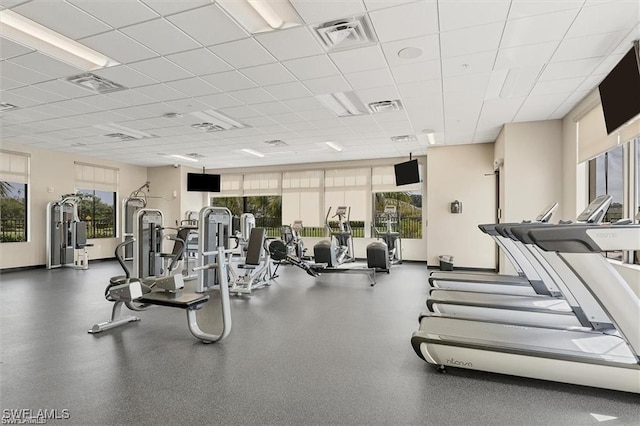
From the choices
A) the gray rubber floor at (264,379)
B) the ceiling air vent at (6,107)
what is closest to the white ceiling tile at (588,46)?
the gray rubber floor at (264,379)

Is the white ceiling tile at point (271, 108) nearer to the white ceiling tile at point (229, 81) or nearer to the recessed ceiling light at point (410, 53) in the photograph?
the white ceiling tile at point (229, 81)

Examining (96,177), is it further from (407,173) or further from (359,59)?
(359,59)

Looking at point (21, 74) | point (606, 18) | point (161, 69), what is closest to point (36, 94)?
point (21, 74)

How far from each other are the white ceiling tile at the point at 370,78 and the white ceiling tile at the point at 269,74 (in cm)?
77

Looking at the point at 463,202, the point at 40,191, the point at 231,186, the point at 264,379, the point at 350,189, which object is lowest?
the point at 264,379

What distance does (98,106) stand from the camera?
18.5 ft

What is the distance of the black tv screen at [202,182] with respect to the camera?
11.2m

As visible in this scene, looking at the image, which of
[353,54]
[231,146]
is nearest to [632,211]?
[353,54]

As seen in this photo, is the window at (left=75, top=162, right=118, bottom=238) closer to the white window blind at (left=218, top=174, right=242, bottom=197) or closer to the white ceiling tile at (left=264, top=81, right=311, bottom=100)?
the white window blind at (left=218, top=174, right=242, bottom=197)

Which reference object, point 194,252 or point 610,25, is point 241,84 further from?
point 194,252

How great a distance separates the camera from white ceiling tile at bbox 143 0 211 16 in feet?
9.64

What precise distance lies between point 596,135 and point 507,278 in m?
2.32

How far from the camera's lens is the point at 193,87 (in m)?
4.83

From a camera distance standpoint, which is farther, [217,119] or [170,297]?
[217,119]
